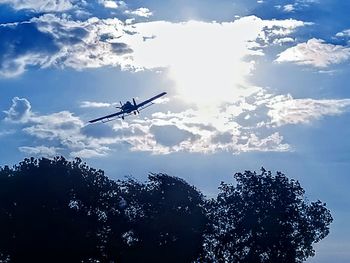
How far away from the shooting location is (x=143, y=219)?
6988cm

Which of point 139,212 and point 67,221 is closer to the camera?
point 67,221

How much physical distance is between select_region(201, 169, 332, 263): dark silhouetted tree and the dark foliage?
0.42 ft

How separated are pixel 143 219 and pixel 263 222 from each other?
610 inches

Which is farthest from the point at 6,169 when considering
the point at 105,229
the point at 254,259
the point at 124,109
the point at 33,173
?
the point at 254,259

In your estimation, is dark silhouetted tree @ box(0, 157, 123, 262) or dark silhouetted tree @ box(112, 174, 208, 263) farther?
dark silhouetted tree @ box(112, 174, 208, 263)

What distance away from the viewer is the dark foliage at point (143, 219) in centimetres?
6325

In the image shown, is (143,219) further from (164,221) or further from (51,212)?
(51,212)

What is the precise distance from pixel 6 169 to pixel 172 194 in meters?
21.6

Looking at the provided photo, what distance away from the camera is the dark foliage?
6325 cm

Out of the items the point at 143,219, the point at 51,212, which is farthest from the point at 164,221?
the point at 51,212

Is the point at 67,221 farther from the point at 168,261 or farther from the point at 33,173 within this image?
the point at 168,261

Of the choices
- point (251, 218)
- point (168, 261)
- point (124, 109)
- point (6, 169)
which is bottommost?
point (168, 261)

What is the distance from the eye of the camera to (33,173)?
66.2 metres

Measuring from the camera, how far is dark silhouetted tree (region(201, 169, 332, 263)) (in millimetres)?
68562
